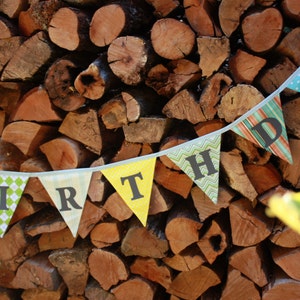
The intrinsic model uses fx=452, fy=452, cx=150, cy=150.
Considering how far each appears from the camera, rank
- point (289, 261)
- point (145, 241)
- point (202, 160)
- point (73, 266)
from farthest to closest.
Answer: point (73, 266)
point (145, 241)
point (289, 261)
point (202, 160)

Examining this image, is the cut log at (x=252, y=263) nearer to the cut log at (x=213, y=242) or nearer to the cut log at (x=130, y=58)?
the cut log at (x=213, y=242)

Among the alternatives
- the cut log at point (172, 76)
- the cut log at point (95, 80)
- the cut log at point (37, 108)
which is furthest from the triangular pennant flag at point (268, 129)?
the cut log at point (37, 108)

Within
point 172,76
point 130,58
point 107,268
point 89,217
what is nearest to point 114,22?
point 130,58

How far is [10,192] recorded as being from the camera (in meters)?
1.73

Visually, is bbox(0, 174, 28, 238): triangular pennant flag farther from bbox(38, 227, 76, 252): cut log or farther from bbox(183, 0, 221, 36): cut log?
bbox(183, 0, 221, 36): cut log

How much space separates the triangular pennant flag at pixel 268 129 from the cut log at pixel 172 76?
225 mm

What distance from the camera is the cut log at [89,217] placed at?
171 cm

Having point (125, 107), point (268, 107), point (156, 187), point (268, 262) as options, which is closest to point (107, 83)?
point (125, 107)

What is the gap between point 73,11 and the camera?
1.57m

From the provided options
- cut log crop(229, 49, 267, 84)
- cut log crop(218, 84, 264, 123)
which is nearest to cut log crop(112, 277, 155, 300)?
cut log crop(218, 84, 264, 123)

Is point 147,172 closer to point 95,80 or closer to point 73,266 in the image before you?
point 95,80

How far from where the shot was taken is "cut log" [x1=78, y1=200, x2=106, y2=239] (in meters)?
1.71

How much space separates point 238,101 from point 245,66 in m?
0.11

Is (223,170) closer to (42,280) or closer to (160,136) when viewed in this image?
(160,136)
